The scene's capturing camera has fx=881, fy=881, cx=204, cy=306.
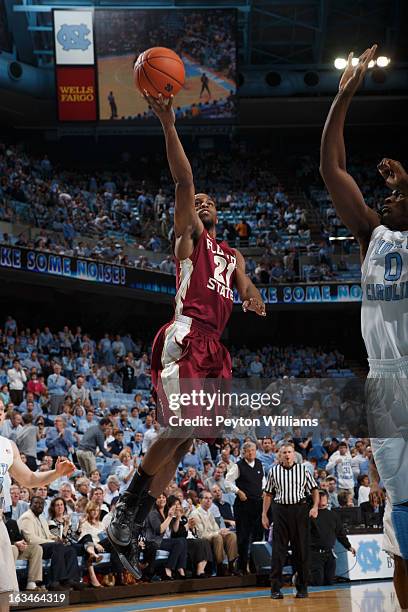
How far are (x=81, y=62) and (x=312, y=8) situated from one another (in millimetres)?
8058

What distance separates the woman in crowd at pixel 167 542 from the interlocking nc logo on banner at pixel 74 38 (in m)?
16.1

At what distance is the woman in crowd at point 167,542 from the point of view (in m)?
11.1

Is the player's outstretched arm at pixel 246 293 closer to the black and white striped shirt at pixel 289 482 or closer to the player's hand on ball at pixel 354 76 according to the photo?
the player's hand on ball at pixel 354 76

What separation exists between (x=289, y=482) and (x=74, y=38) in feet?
55.9

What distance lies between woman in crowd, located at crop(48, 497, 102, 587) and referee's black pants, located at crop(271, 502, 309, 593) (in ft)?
7.33

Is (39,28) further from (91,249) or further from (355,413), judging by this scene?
(355,413)

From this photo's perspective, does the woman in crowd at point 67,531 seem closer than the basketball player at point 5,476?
No

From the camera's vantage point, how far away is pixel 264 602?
34.0 feet

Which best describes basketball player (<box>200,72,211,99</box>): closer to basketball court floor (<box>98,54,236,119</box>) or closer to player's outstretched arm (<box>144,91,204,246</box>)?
basketball court floor (<box>98,54,236,119</box>)

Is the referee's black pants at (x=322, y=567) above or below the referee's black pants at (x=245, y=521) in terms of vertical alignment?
below

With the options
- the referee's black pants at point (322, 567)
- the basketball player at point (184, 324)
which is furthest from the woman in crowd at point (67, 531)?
the basketball player at point (184, 324)

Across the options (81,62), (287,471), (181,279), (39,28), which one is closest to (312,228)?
→ (81,62)

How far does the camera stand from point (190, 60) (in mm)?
25219

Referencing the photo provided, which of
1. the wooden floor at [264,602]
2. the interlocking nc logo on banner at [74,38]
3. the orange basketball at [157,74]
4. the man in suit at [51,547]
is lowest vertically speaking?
the wooden floor at [264,602]
